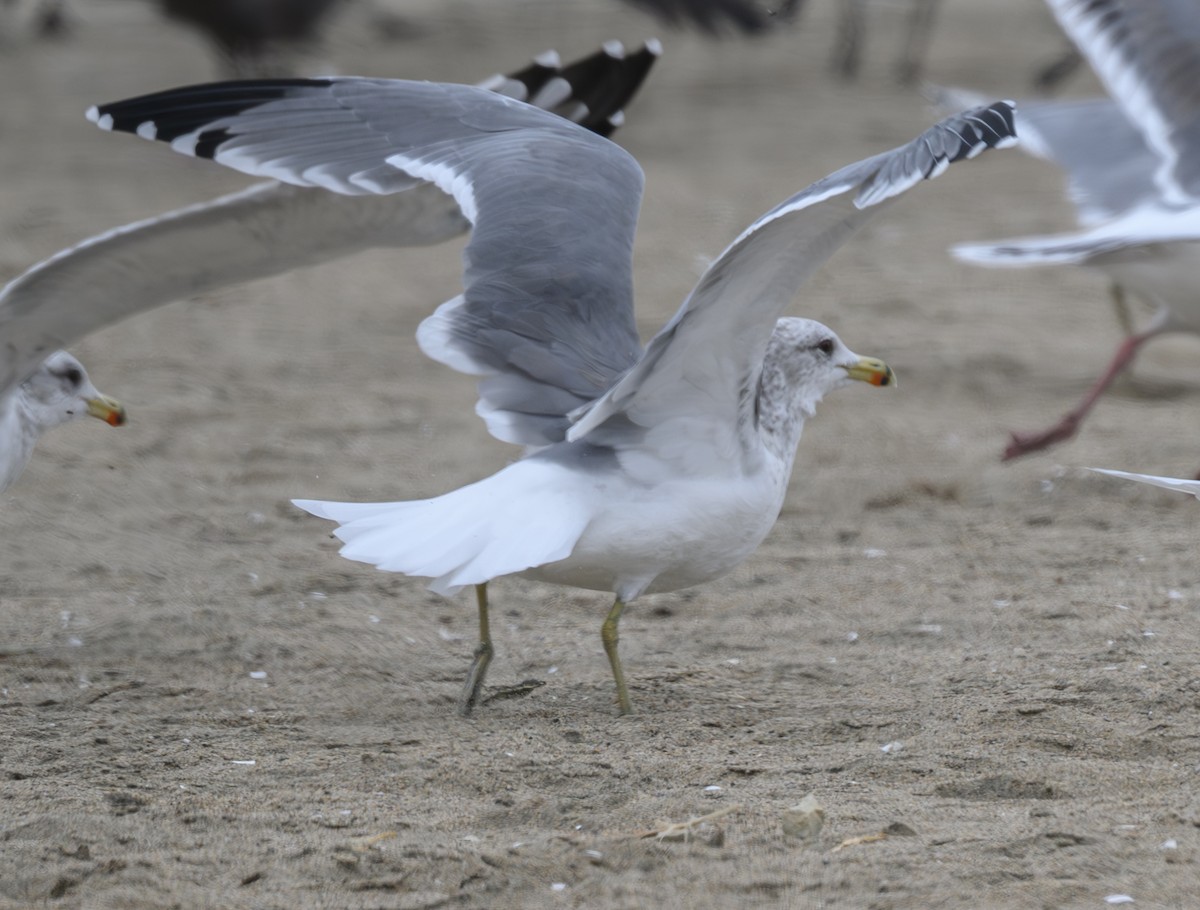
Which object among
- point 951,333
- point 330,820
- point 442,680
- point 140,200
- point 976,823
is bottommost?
point 140,200

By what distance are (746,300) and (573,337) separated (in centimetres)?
58

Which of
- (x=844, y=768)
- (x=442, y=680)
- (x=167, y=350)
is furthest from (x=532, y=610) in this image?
(x=167, y=350)

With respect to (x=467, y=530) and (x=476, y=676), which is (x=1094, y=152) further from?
(x=467, y=530)

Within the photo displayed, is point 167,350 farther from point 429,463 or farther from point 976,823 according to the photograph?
point 976,823

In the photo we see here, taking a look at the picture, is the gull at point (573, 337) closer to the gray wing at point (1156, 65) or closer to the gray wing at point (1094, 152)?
the gray wing at point (1094, 152)

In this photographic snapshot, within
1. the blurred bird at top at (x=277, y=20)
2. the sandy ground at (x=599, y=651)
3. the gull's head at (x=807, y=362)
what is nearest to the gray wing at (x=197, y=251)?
the sandy ground at (x=599, y=651)

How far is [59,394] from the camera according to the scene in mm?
4066

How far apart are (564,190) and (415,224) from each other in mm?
479

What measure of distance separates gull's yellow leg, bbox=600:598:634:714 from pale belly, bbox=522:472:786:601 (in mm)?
62

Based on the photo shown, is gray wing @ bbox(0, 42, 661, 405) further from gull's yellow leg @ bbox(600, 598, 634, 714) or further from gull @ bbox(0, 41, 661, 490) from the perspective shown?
gull's yellow leg @ bbox(600, 598, 634, 714)

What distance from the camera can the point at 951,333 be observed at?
671cm

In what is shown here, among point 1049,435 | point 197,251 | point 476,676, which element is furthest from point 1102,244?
point 197,251

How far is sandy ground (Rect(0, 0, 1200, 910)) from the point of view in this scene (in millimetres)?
2508

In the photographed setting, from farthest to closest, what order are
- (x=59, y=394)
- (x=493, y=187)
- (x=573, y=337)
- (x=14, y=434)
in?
1. (x=59, y=394)
2. (x=14, y=434)
3. (x=493, y=187)
4. (x=573, y=337)
